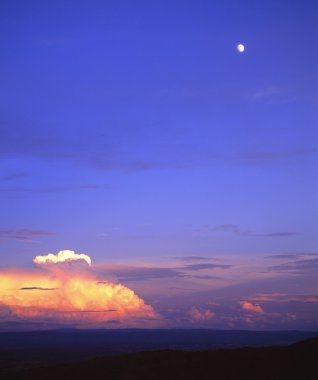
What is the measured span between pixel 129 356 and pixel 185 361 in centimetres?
909

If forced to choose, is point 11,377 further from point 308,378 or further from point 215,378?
point 308,378

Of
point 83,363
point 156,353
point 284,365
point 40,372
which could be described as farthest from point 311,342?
point 40,372

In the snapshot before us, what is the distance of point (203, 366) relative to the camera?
1967 inches

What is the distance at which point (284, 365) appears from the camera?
46.4 meters

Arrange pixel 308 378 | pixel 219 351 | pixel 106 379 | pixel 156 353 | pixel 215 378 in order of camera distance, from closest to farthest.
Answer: pixel 308 378 → pixel 215 378 → pixel 106 379 → pixel 219 351 → pixel 156 353

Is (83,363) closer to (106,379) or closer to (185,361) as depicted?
(106,379)

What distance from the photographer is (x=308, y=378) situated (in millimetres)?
41969

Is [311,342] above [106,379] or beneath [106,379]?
above

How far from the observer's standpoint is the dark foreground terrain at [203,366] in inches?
1785

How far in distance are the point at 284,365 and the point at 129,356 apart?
20.6 meters

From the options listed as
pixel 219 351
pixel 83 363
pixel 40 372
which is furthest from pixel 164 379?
pixel 40 372

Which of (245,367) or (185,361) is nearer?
(245,367)

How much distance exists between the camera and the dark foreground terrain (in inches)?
1785

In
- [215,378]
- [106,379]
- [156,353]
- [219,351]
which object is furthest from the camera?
[156,353]
